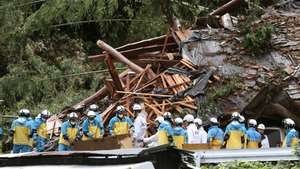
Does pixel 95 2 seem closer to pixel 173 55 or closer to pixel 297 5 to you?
pixel 173 55

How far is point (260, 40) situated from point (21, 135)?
27.0 feet

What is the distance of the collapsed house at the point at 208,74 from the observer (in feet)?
60.5

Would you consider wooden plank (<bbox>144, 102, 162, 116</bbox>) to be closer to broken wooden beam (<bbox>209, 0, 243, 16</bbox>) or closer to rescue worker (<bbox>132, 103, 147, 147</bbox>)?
rescue worker (<bbox>132, 103, 147, 147</bbox>)

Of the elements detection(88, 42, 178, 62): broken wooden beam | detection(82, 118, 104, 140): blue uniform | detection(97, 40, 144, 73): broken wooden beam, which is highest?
detection(88, 42, 178, 62): broken wooden beam

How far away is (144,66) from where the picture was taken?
21172 mm

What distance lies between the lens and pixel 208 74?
63.6 ft

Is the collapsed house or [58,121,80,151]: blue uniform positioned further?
the collapsed house

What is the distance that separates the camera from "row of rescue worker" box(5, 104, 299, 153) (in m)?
15.8

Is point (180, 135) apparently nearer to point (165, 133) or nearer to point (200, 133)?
point (165, 133)

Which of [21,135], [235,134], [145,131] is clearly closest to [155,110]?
[145,131]

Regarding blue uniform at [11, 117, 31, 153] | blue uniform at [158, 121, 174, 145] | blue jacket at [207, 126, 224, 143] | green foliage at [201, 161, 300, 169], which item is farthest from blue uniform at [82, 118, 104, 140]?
green foliage at [201, 161, 300, 169]

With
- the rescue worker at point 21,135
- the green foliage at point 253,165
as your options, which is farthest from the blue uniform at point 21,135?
the green foliage at point 253,165

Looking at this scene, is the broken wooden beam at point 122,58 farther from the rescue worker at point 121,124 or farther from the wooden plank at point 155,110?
the rescue worker at point 121,124

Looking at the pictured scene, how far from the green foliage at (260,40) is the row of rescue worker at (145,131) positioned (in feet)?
12.8
